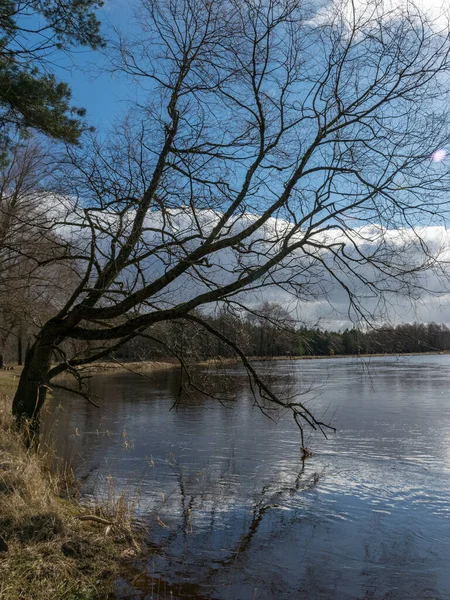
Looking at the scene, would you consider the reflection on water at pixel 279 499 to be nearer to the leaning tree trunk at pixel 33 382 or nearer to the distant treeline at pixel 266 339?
the distant treeline at pixel 266 339

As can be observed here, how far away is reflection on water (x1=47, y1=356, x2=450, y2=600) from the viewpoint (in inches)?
227

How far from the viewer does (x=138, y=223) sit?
26.5ft

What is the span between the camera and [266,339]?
378 inches

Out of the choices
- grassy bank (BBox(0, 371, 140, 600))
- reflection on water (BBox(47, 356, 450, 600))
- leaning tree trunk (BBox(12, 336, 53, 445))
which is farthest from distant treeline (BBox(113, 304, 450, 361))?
grassy bank (BBox(0, 371, 140, 600))

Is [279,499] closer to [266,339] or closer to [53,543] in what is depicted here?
[266,339]

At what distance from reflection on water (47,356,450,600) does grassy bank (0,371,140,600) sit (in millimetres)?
346

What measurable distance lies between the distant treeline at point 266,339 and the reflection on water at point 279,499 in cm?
52

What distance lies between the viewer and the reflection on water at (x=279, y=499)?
5.77 metres

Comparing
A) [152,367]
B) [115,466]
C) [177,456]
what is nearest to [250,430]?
[177,456]

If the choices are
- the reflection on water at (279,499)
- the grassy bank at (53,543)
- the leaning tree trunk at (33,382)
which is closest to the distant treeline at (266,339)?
the reflection on water at (279,499)

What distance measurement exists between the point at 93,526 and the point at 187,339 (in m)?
4.15

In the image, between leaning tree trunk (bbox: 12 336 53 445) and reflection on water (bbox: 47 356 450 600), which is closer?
reflection on water (bbox: 47 356 450 600)

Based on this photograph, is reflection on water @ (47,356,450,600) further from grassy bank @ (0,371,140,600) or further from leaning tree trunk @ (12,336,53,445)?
leaning tree trunk @ (12,336,53,445)

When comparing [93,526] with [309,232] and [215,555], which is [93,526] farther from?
[309,232]
